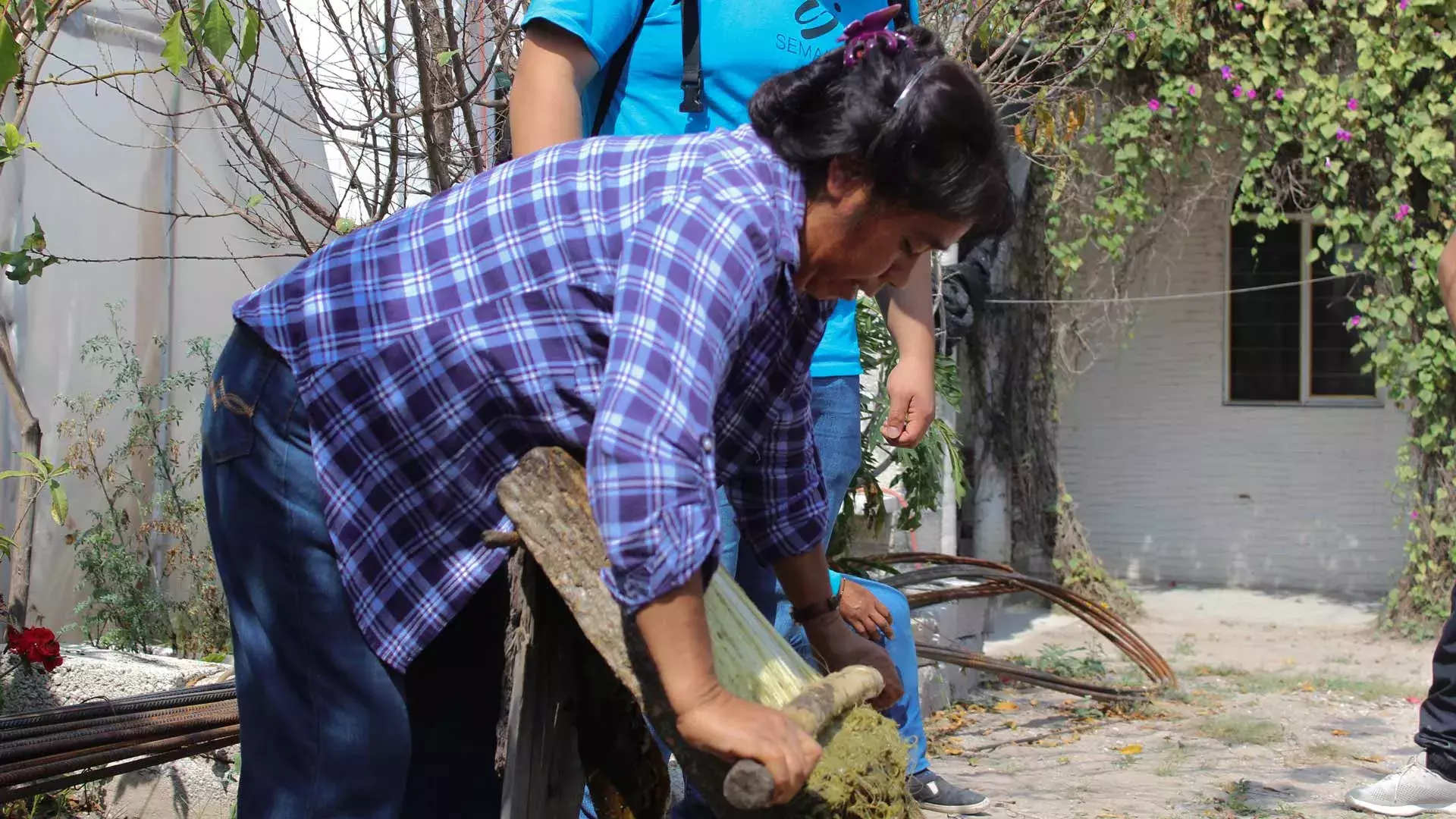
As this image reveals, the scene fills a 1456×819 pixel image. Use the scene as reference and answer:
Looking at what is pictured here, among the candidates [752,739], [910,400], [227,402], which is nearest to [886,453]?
[910,400]

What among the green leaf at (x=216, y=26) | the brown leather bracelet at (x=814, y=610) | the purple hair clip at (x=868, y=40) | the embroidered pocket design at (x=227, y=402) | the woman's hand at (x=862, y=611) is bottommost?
the woman's hand at (x=862, y=611)

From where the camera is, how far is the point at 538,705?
190 centimetres

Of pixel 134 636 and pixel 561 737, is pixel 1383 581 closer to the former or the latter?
pixel 134 636

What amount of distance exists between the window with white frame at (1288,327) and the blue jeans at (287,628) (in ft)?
26.3

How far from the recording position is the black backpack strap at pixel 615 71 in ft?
8.75

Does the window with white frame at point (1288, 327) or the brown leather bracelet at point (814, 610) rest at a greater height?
the window with white frame at point (1288, 327)

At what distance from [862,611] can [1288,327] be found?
6592mm

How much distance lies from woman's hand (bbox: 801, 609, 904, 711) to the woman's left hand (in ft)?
2.80

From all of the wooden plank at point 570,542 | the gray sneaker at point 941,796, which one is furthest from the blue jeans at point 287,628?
the gray sneaker at point 941,796

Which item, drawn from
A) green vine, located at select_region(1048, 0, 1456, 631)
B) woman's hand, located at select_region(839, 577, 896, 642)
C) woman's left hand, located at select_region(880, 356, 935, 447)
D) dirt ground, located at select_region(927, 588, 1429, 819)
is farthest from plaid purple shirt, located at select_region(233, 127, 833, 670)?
green vine, located at select_region(1048, 0, 1456, 631)

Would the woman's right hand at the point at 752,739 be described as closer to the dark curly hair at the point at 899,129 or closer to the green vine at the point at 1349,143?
the dark curly hair at the point at 899,129

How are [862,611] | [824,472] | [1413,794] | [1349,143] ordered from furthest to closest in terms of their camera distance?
[1349,143]
[1413,794]
[862,611]
[824,472]

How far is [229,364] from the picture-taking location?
193 centimetres

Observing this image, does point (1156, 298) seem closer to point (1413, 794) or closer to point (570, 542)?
point (1413, 794)
